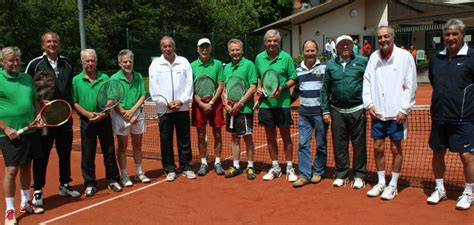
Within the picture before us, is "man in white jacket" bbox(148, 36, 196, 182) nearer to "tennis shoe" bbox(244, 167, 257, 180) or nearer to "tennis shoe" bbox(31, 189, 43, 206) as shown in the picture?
"tennis shoe" bbox(244, 167, 257, 180)

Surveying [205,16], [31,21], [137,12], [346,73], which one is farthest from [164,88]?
[205,16]

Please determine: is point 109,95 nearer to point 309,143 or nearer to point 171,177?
point 171,177

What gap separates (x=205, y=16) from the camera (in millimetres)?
37188

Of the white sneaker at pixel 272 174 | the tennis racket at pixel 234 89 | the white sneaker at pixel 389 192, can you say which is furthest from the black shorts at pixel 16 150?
the white sneaker at pixel 389 192

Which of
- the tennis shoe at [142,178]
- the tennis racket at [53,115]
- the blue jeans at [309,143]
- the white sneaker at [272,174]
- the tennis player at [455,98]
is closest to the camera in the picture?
the tennis player at [455,98]

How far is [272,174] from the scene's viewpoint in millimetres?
6480

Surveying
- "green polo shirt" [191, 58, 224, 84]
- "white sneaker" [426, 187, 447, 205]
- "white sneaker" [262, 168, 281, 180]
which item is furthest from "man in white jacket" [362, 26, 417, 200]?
"green polo shirt" [191, 58, 224, 84]

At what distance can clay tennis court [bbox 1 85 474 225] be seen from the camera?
4.91 meters

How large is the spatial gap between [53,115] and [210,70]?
227 centimetres

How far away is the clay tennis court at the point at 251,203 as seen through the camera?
491 cm

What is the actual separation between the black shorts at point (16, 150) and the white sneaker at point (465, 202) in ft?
15.7

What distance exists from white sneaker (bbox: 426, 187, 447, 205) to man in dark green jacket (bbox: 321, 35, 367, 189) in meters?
0.90

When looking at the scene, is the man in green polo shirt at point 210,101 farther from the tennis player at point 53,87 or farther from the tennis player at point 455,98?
the tennis player at point 455,98

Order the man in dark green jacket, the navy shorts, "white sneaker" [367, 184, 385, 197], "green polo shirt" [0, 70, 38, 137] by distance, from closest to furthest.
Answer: "green polo shirt" [0, 70, 38, 137] < the navy shorts < "white sneaker" [367, 184, 385, 197] < the man in dark green jacket
